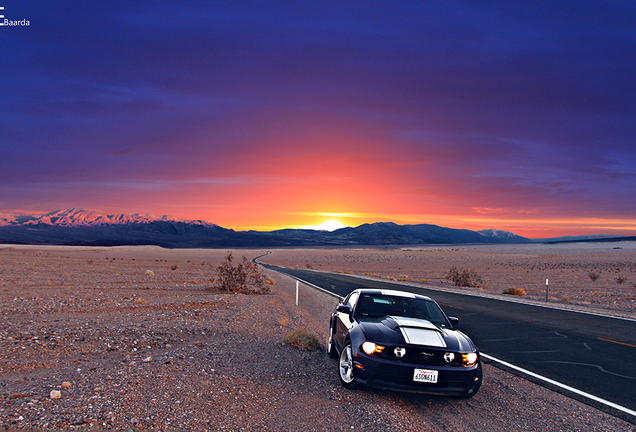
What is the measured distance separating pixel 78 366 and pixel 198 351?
7.43 ft

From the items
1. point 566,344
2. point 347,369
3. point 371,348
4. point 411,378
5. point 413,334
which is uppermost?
point 413,334

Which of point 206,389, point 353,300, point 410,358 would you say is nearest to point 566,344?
point 353,300

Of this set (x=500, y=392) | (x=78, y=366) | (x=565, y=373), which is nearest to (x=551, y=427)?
(x=500, y=392)

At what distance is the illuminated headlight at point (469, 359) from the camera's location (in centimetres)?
577

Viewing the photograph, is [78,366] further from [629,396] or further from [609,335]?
[609,335]

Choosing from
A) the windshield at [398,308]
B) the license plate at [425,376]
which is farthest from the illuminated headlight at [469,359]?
the windshield at [398,308]

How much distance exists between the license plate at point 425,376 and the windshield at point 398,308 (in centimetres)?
157

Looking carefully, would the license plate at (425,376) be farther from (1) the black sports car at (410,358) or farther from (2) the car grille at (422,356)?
(2) the car grille at (422,356)

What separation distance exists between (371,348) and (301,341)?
3.79m

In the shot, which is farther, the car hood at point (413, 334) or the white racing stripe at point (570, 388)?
the white racing stripe at point (570, 388)

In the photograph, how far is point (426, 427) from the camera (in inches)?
207

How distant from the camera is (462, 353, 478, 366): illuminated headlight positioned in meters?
5.77

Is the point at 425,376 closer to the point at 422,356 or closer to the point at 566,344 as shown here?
the point at 422,356

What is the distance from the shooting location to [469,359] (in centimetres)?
580
